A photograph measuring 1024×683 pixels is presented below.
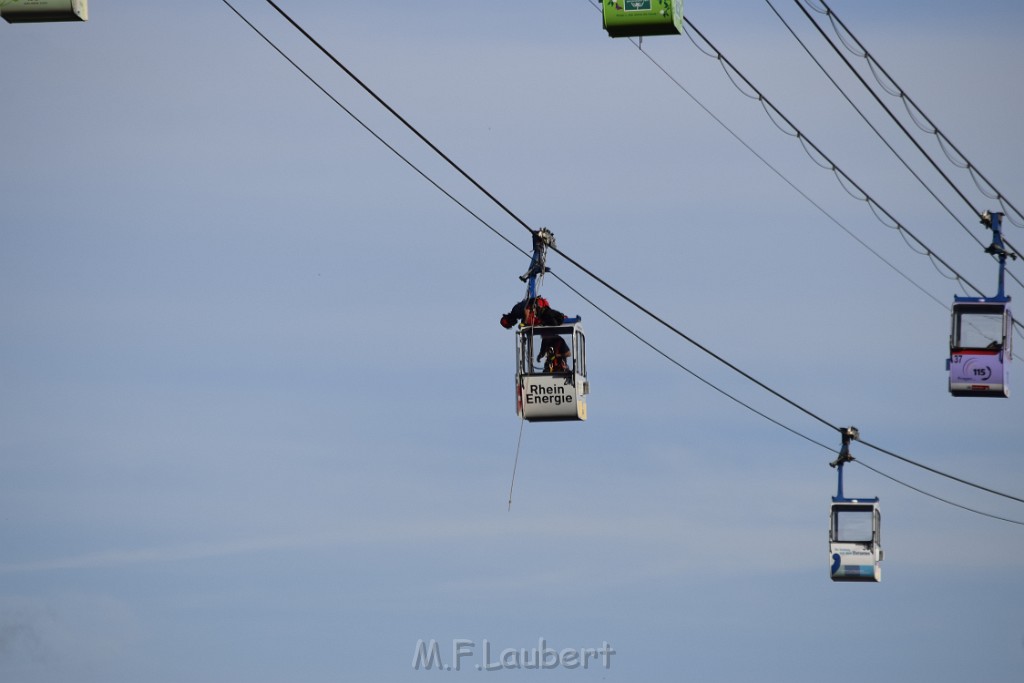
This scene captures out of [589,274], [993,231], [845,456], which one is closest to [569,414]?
[589,274]

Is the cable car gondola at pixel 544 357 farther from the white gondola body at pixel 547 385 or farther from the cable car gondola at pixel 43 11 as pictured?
the cable car gondola at pixel 43 11

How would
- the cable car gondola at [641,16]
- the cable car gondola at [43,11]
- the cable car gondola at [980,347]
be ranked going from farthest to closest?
the cable car gondola at [980,347], the cable car gondola at [641,16], the cable car gondola at [43,11]

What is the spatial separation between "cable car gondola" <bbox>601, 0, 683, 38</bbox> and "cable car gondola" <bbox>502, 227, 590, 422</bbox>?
14.7 ft

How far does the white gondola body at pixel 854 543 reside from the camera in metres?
39.6

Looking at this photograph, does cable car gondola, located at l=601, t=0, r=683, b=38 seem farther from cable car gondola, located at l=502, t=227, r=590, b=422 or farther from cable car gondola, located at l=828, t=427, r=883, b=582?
cable car gondola, located at l=828, t=427, r=883, b=582

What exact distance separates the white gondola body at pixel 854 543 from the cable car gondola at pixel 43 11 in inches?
879

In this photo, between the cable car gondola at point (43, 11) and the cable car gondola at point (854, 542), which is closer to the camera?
the cable car gondola at point (43, 11)

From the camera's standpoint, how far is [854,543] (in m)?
39.8

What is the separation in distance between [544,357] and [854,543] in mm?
12437

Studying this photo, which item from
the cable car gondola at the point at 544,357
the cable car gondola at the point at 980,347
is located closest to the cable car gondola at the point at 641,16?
the cable car gondola at the point at 544,357

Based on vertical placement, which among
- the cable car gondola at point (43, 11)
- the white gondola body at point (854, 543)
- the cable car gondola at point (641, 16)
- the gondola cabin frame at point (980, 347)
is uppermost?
the cable car gondola at point (641, 16)

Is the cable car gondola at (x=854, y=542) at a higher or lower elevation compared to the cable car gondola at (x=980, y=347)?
lower

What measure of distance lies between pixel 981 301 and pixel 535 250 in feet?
29.4

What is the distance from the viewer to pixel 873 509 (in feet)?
131
